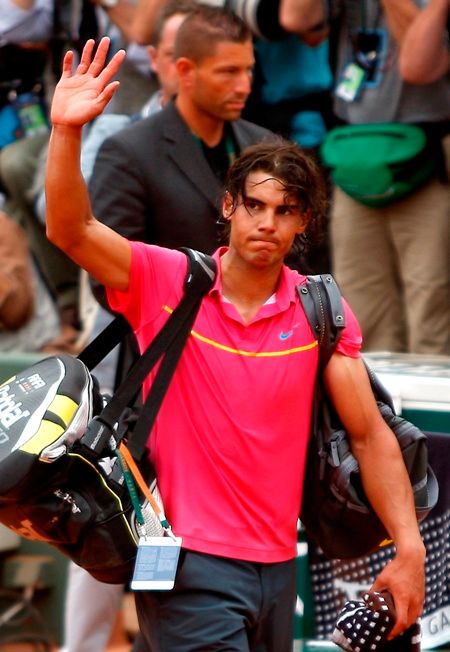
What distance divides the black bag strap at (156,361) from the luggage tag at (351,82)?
9.06 ft

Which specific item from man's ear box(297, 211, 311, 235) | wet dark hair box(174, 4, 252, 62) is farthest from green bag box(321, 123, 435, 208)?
man's ear box(297, 211, 311, 235)

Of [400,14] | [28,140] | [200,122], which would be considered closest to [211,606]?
[200,122]

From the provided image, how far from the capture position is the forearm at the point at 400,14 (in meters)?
6.39

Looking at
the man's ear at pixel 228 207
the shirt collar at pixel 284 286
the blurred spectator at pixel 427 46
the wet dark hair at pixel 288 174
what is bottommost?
the blurred spectator at pixel 427 46

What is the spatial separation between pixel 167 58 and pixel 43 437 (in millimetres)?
2896

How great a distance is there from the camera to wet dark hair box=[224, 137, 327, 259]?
422cm

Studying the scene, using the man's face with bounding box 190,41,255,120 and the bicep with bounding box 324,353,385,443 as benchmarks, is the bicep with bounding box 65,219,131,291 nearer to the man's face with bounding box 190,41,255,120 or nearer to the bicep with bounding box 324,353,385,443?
the bicep with bounding box 324,353,385,443

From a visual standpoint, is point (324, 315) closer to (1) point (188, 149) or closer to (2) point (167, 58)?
(1) point (188, 149)

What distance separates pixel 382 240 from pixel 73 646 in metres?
2.22

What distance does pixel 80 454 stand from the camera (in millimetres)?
3951

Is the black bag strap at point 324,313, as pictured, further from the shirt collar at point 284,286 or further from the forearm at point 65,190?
the forearm at point 65,190

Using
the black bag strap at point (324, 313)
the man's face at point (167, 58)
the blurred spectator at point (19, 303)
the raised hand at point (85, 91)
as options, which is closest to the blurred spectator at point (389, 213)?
the man's face at point (167, 58)

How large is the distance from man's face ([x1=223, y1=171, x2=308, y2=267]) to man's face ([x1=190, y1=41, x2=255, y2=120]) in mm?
1485

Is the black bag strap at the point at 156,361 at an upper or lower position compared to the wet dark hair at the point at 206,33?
upper
